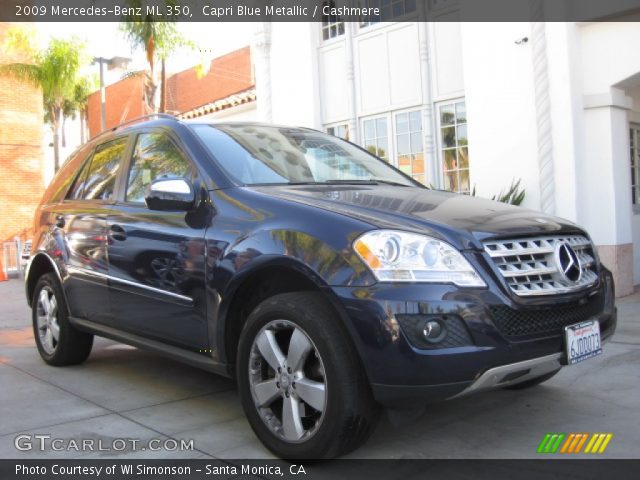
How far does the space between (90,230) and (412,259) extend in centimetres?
276

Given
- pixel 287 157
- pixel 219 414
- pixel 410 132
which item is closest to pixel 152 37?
pixel 410 132

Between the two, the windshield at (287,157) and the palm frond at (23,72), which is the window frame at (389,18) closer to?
the windshield at (287,157)

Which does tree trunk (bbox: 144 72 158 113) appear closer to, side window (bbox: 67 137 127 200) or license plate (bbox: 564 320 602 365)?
side window (bbox: 67 137 127 200)

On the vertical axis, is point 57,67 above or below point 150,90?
above

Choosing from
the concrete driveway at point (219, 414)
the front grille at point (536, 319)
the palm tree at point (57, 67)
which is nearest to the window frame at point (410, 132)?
the concrete driveway at point (219, 414)

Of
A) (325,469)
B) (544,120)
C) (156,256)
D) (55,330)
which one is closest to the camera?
→ (325,469)

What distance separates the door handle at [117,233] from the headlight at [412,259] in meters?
1.99

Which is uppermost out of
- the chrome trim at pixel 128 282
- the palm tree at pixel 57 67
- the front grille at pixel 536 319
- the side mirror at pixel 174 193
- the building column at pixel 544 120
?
the palm tree at pixel 57 67

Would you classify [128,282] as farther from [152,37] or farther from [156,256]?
[152,37]

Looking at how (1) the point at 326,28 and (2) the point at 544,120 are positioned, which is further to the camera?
(1) the point at 326,28

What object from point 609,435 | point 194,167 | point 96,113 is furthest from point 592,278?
point 96,113

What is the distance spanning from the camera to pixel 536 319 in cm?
318

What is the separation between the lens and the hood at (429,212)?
321 centimetres

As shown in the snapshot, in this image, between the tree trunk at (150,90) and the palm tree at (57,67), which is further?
the palm tree at (57,67)
